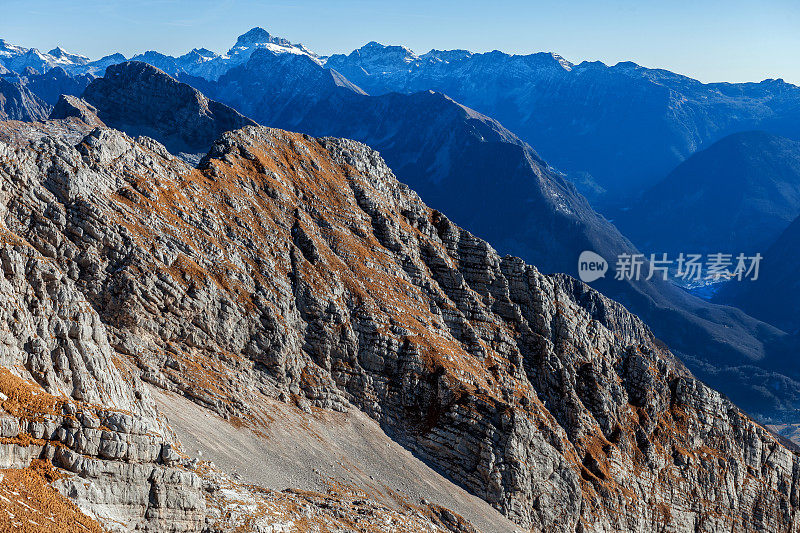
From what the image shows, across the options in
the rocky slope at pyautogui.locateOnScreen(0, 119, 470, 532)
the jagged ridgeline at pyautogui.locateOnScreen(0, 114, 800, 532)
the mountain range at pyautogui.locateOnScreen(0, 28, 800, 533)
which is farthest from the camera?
the mountain range at pyautogui.locateOnScreen(0, 28, 800, 533)

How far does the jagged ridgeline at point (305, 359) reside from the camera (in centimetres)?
5903

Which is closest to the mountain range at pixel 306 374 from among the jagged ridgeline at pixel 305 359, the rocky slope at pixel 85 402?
the rocky slope at pixel 85 402

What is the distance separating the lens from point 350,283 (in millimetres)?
129750

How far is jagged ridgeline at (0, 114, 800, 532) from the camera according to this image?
59031 millimetres

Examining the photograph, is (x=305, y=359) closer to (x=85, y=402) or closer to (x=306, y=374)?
(x=306, y=374)

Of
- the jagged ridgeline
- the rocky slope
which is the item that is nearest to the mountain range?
the rocky slope

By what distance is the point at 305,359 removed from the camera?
11800cm

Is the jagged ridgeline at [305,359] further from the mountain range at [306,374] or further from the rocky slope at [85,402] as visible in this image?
the mountain range at [306,374]

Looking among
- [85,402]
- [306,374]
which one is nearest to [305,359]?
[306,374]

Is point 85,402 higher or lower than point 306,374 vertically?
lower

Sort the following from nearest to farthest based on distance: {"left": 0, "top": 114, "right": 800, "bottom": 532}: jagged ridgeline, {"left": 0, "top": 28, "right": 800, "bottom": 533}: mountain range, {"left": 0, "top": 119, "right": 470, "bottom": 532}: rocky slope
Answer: {"left": 0, "top": 119, "right": 470, "bottom": 532}: rocky slope < {"left": 0, "top": 114, "right": 800, "bottom": 532}: jagged ridgeline < {"left": 0, "top": 28, "right": 800, "bottom": 533}: mountain range

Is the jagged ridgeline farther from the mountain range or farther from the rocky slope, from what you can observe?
the mountain range

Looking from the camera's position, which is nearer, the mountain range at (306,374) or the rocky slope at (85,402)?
Answer: the rocky slope at (85,402)

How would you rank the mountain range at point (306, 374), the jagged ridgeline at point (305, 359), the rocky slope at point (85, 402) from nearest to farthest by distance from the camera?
1. the rocky slope at point (85, 402)
2. the jagged ridgeline at point (305, 359)
3. the mountain range at point (306, 374)
